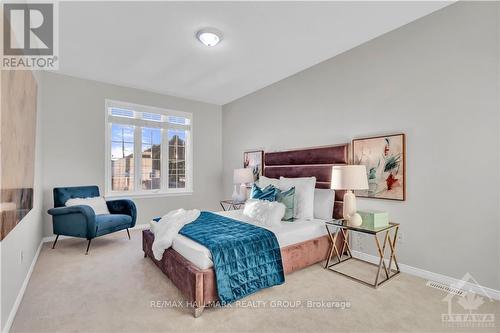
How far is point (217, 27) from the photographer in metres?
2.79

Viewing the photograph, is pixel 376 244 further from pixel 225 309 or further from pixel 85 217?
pixel 85 217

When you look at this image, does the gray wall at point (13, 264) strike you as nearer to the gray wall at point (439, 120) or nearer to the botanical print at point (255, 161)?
the botanical print at point (255, 161)

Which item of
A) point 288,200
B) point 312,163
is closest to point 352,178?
point 288,200

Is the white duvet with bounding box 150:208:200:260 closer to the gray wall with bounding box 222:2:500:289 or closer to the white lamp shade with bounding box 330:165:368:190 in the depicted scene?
the white lamp shade with bounding box 330:165:368:190

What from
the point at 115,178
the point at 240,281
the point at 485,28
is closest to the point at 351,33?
the point at 485,28

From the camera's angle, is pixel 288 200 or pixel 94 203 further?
pixel 94 203

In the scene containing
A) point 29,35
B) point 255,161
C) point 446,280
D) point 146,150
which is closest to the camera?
point 446,280

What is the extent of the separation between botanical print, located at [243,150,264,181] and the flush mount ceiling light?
2.34 m

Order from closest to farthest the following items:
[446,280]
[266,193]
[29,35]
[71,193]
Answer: [446,280], [29,35], [266,193], [71,193]

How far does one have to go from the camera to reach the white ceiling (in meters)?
2.48

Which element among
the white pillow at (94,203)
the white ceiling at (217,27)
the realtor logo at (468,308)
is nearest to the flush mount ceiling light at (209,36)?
the white ceiling at (217,27)

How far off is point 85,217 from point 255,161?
9.93 ft

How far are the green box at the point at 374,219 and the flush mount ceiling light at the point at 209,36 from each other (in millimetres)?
2696

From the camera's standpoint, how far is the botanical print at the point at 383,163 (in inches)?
110
